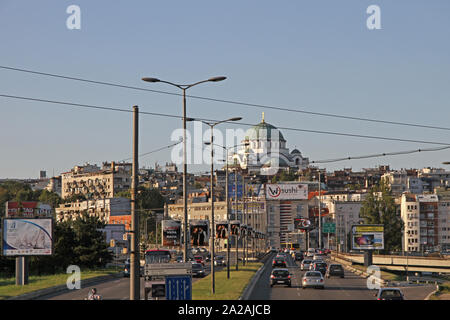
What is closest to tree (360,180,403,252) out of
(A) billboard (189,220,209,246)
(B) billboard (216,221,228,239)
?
(A) billboard (189,220,209,246)

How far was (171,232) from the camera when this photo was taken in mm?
78188

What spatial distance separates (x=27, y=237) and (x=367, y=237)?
186 feet

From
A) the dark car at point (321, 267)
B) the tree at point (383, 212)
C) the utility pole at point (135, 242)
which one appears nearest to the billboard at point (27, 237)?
the dark car at point (321, 267)

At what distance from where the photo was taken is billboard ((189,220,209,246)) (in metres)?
80.9

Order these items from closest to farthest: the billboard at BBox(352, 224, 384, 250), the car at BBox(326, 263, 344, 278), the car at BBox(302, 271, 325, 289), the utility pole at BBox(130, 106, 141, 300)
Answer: the utility pole at BBox(130, 106, 141, 300) < the car at BBox(302, 271, 325, 289) < the car at BBox(326, 263, 344, 278) < the billboard at BBox(352, 224, 384, 250)

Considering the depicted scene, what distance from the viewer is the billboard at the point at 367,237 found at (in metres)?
109

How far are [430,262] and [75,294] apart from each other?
80821mm

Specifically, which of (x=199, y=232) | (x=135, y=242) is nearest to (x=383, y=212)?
(x=199, y=232)

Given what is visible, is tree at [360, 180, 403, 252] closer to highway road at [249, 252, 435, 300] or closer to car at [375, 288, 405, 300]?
highway road at [249, 252, 435, 300]

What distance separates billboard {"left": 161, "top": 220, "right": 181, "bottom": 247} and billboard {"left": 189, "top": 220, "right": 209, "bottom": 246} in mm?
2141

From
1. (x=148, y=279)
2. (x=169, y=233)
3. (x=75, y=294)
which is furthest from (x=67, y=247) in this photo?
(x=148, y=279)
